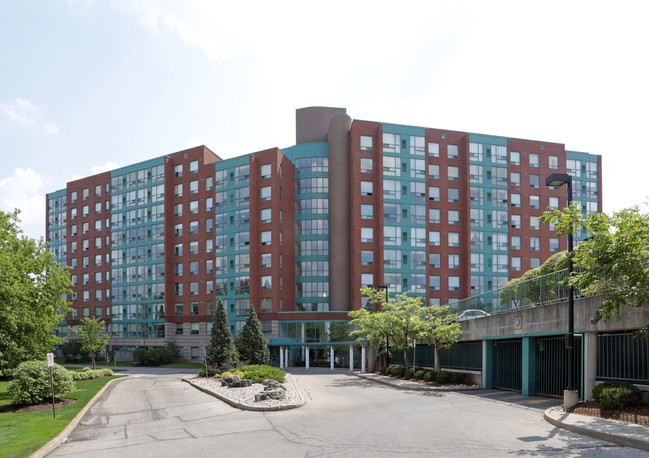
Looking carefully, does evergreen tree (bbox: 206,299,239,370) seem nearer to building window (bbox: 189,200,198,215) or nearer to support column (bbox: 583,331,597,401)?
support column (bbox: 583,331,597,401)

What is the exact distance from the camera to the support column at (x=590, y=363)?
18.2 m

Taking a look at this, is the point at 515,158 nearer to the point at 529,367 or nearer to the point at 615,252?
the point at 529,367

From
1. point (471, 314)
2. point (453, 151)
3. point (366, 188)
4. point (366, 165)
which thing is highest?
point (453, 151)

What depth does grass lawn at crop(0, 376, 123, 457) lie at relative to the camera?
1280cm

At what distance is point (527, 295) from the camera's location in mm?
23406

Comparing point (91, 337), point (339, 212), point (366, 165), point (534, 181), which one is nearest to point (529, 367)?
point (339, 212)

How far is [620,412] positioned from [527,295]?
29.6ft

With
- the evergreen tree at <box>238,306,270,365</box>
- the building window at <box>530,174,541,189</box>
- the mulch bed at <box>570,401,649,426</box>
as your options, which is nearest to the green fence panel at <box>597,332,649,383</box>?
the mulch bed at <box>570,401,649,426</box>

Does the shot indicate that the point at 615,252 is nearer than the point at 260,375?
Yes

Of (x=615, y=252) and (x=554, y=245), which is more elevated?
(x=554, y=245)

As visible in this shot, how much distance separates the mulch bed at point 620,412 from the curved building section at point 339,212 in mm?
50263

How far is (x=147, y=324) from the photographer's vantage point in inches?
2884

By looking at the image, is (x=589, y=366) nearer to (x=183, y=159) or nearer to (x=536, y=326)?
(x=536, y=326)

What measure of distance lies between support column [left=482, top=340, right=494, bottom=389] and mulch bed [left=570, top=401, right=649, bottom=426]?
10311 millimetres
